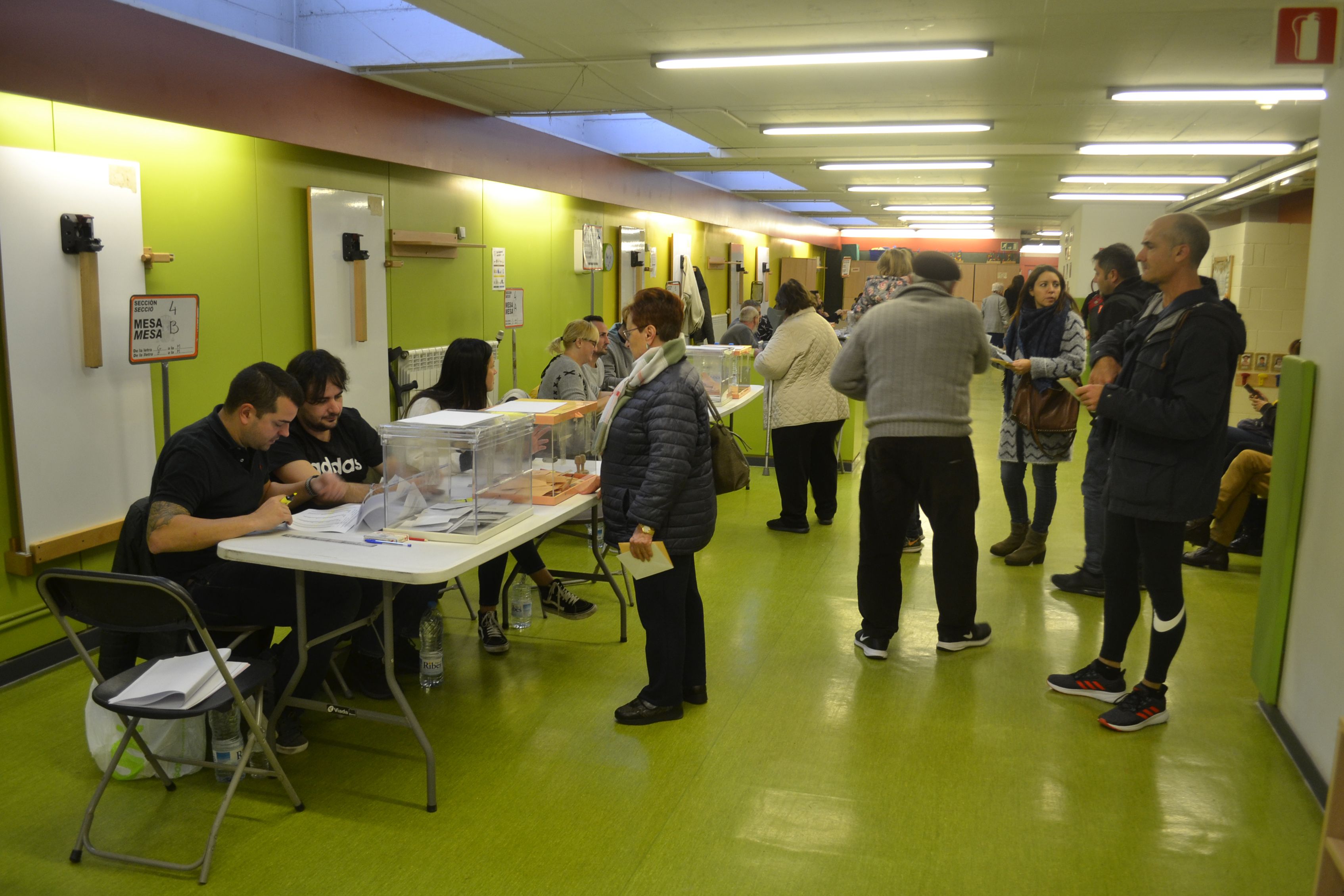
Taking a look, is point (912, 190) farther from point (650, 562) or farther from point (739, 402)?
point (650, 562)

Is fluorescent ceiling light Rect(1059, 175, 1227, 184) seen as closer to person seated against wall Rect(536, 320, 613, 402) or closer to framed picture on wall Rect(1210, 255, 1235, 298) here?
framed picture on wall Rect(1210, 255, 1235, 298)

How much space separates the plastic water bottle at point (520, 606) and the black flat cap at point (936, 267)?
2.15m

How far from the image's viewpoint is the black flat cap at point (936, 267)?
3.73 meters

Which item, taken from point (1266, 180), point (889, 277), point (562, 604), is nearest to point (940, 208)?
point (1266, 180)

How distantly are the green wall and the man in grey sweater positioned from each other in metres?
2.93

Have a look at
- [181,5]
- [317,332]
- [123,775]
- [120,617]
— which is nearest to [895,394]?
[120,617]

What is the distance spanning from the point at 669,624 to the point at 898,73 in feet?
12.4

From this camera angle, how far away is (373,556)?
9.13 ft

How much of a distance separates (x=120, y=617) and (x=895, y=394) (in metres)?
2.62

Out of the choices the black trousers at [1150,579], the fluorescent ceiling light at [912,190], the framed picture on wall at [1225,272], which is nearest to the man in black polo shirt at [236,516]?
the black trousers at [1150,579]

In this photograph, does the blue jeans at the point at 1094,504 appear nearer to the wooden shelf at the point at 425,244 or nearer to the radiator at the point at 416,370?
the radiator at the point at 416,370

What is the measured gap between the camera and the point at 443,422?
3139 millimetres

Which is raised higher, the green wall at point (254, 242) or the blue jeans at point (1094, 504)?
the green wall at point (254, 242)

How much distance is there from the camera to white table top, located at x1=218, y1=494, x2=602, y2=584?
2666 mm
